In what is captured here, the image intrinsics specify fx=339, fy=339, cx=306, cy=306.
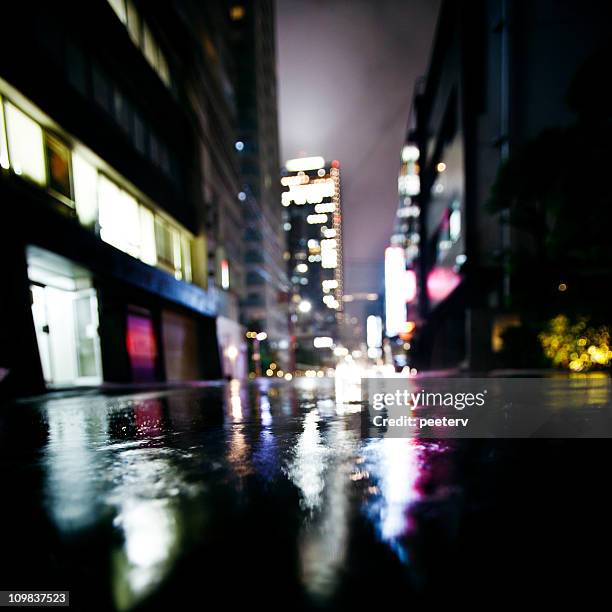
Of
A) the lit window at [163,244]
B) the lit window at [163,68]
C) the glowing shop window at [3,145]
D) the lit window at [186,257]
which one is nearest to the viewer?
the glowing shop window at [3,145]

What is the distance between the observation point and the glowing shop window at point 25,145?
8.44 meters

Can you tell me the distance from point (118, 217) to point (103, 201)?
935 mm

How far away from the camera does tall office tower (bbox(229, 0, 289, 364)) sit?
5372cm

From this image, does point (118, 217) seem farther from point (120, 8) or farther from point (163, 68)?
point (163, 68)

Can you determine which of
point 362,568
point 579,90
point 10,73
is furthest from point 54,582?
point 579,90

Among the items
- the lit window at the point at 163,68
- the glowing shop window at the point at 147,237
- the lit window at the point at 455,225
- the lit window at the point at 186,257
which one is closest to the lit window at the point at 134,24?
the lit window at the point at 163,68

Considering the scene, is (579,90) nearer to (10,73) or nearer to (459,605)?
(459,605)

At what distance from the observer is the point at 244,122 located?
2218 inches

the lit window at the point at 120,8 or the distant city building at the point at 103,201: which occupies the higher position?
the lit window at the point at 120,8

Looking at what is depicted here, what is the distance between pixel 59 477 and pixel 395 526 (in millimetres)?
1892

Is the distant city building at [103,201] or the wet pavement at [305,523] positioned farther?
the distant city building at [103,201]

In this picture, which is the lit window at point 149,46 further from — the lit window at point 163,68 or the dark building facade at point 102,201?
the lit window at point 163,68

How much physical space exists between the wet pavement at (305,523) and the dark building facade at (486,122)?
13675 mm

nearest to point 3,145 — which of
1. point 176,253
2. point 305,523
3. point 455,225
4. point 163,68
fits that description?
point 176,253
